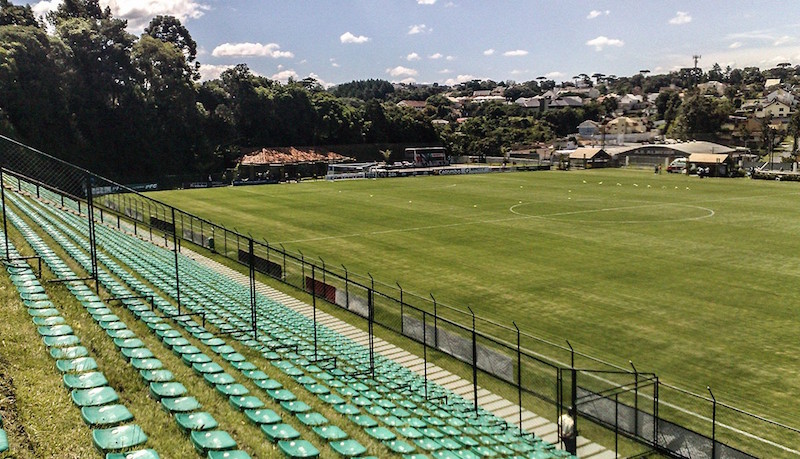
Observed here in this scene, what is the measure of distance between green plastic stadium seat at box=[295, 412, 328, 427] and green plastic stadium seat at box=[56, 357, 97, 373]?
3.72m

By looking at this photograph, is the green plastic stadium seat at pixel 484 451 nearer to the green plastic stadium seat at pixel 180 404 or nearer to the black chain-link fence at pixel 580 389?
the black chain-link fence at pixel 580 389

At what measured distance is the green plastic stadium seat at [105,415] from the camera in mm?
9016

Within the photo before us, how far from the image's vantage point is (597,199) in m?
60.8

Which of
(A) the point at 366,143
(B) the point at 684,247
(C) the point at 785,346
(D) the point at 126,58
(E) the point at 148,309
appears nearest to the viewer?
(E) the point at 148,309

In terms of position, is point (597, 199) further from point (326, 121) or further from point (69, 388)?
point (326, 121)

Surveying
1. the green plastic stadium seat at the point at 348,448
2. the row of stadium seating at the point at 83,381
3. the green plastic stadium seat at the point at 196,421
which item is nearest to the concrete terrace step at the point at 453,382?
the green plastic stadium seat at the point at 348,448

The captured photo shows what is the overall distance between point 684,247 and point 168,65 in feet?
263

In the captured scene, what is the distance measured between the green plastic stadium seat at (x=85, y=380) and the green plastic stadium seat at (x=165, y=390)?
850 millimetres

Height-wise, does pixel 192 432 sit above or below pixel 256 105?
below

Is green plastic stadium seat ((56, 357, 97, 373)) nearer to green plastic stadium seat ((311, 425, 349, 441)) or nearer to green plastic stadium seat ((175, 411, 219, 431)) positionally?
green plastic stadium seat ((175, 411, 219, 431))

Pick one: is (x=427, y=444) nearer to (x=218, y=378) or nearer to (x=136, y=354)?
(x=218, y=378)

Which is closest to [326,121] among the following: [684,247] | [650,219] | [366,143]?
[366,143]

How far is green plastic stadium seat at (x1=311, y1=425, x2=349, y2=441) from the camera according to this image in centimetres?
1085

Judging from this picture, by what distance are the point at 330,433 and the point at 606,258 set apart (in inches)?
1065
